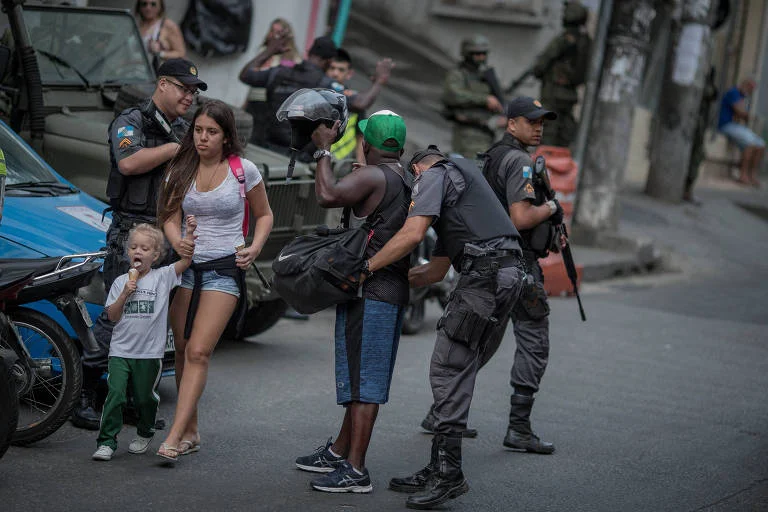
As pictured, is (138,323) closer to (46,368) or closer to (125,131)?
(46,368)

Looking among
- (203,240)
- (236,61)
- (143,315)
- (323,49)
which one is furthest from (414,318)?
(236,61)

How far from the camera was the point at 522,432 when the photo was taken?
7305 mm

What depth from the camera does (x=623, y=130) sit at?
52.7 ft

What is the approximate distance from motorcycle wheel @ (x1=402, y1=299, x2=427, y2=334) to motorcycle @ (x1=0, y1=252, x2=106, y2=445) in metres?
4.28

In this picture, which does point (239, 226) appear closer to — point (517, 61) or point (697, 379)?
point (697, 379)

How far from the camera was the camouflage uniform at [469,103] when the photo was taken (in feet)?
44.6

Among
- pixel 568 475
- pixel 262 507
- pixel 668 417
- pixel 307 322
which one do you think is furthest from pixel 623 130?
pixel 262 507

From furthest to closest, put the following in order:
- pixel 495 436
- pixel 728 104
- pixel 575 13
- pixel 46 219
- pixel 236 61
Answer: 1. pixel 728 104
2. pixel 575 13
3. pixel 236 61
4. pixel 495 436
5. pixel 46 219

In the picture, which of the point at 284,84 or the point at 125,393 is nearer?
the point at 125,393

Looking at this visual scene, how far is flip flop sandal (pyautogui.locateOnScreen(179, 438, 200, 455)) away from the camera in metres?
6.41

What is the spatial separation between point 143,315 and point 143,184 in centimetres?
86

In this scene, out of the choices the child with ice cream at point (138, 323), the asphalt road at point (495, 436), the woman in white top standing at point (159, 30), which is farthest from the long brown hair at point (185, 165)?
the woman in white top standing at point (159, 30)

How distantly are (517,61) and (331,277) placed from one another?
45.2ft

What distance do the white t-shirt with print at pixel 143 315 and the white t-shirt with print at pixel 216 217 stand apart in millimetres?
204
